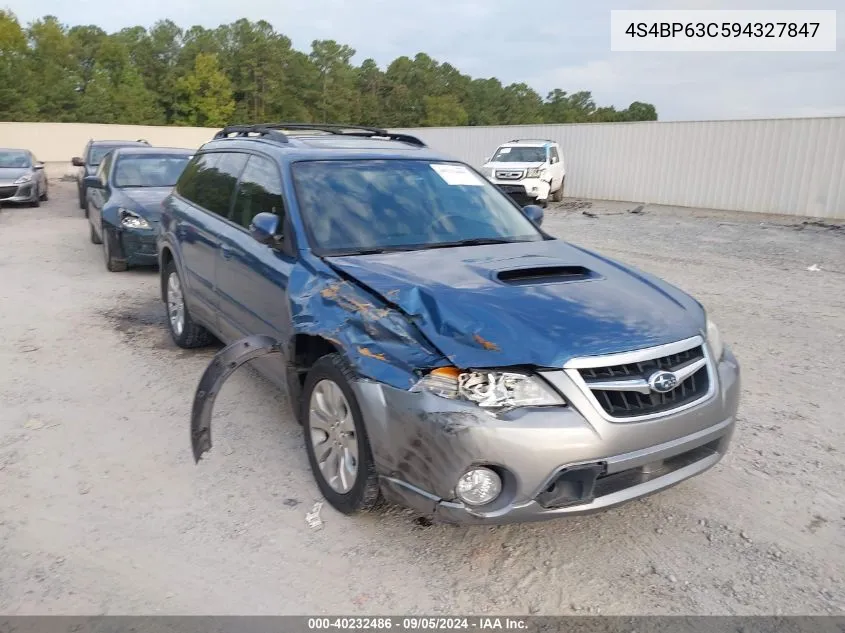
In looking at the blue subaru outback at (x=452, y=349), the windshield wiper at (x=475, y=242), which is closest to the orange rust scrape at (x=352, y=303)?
the blue subaru outback at (x=452, y=349)

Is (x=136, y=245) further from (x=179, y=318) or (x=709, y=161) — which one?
(x=709, y=161)

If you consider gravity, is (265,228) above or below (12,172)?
above

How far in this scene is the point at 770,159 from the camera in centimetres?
1845

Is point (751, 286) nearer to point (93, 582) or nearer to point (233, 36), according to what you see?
point (93, 582)

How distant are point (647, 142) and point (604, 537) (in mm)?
20722

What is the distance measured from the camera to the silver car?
54.7 ft

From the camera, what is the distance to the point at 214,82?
6353cm

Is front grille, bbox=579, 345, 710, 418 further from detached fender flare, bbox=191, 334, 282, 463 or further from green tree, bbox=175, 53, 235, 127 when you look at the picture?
green tree, bbox=175, 53, 235, 127

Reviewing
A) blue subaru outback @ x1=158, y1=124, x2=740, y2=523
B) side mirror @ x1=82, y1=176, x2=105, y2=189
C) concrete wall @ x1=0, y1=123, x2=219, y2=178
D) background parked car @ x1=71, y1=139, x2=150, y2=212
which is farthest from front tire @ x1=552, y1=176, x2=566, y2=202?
concrete wall @ x1=0, y1=123, x2=219, y2=178

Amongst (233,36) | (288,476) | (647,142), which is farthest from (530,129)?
(233,36)

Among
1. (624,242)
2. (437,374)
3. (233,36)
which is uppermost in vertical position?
(233,36)

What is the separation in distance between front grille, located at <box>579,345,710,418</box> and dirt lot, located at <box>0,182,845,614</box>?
2.35 ft

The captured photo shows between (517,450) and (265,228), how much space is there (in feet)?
6.45

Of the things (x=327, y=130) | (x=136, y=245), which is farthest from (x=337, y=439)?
(x=136, y=245)
